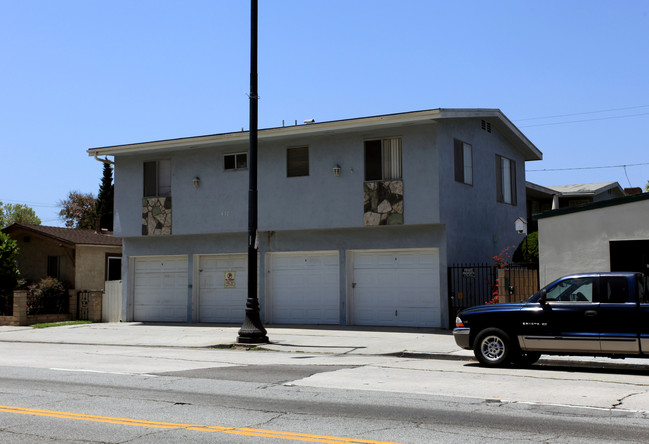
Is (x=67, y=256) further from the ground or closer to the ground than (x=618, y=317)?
further from the ground

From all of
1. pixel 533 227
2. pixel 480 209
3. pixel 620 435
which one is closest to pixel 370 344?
pixel 480 209

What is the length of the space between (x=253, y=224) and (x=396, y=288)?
20.0 feet

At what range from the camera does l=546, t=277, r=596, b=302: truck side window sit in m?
12.5

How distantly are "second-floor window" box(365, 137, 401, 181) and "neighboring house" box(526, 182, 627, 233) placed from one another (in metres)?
10.1

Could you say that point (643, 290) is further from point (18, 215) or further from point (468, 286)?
point (18, 215)

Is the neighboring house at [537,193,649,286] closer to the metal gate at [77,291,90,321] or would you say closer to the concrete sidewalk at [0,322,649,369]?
the concrete sidewalk at [0,322,649,369]

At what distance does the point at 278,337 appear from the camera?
65.1ft

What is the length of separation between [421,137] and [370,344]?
6.68 metres

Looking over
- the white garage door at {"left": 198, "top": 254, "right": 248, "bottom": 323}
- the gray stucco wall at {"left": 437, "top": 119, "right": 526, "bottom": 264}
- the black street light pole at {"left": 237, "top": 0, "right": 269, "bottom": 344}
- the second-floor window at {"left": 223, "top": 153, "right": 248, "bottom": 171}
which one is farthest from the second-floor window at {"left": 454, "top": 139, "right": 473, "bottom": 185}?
the white garage door at {"left": 198, "top": 254, "right": 248, "bottom": 323}

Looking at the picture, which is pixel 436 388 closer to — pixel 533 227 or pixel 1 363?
pixel 1 363

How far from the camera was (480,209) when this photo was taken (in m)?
23.9

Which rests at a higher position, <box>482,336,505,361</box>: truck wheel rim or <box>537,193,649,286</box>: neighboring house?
<box>537,193,649,286</box>: neighboring house

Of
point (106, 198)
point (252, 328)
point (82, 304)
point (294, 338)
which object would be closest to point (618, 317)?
point (252, 328)

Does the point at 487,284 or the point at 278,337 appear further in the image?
the point at 487,284
